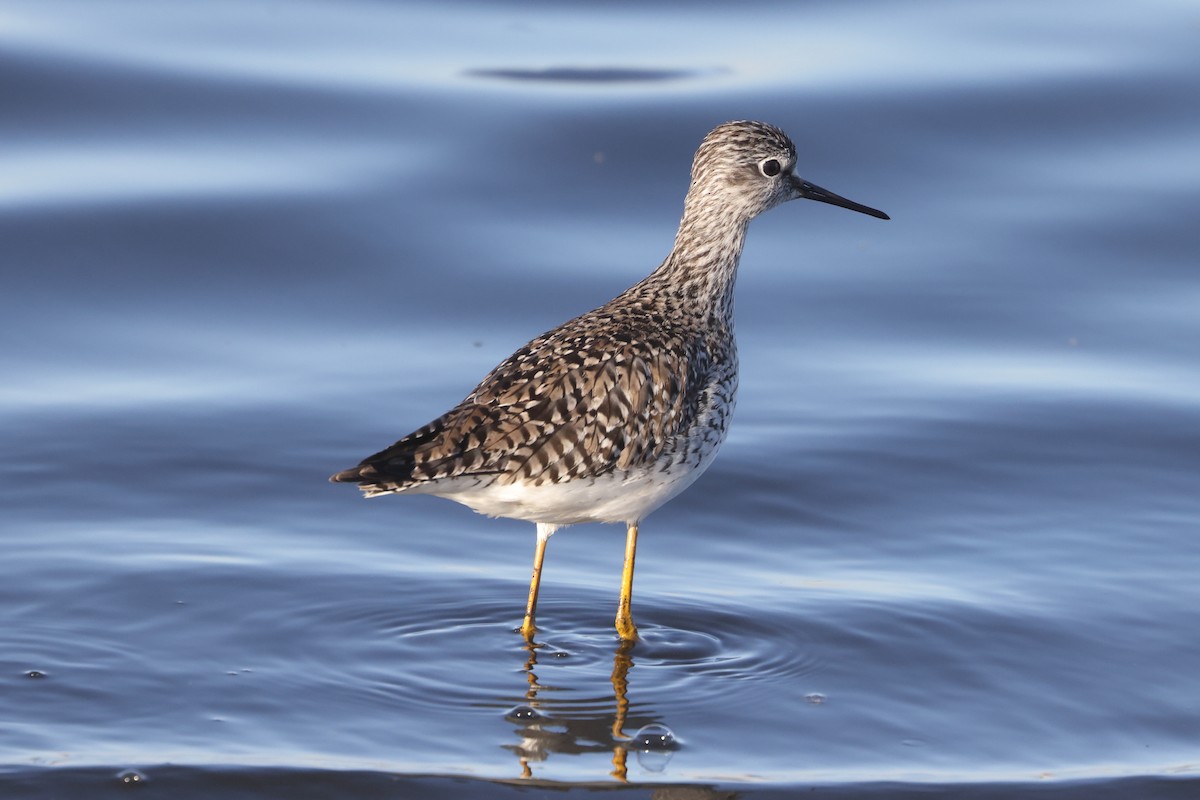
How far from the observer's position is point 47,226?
12672mm

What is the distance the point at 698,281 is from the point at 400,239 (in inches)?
174

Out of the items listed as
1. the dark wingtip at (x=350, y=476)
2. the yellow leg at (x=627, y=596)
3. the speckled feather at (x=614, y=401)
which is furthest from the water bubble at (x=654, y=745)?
the dark wingtip at (x=350, y=476)

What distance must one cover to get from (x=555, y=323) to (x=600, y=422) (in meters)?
3.84

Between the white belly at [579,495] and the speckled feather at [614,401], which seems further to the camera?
the white belly at [579,495]

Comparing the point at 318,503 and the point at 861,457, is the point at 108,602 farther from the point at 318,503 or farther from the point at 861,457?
the point at 861,457

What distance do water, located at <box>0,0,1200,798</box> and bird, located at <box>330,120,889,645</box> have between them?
71 cm

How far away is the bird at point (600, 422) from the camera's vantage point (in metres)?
7.50

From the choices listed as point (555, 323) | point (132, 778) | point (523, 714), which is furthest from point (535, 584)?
point (555, 323)

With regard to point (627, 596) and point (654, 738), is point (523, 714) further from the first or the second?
point (627, 596)

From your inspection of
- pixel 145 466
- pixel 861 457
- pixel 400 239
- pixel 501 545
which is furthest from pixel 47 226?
pixel 861 457

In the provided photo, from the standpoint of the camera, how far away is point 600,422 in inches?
307

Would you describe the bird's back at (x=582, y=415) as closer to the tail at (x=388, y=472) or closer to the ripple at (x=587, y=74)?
the tail at (x=388, y=472)

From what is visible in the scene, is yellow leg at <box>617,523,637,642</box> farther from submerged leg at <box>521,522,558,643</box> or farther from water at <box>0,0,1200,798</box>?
submerged leg at <box>521,522,558,643</box>

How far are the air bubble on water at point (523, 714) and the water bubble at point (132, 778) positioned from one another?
1468 mm
